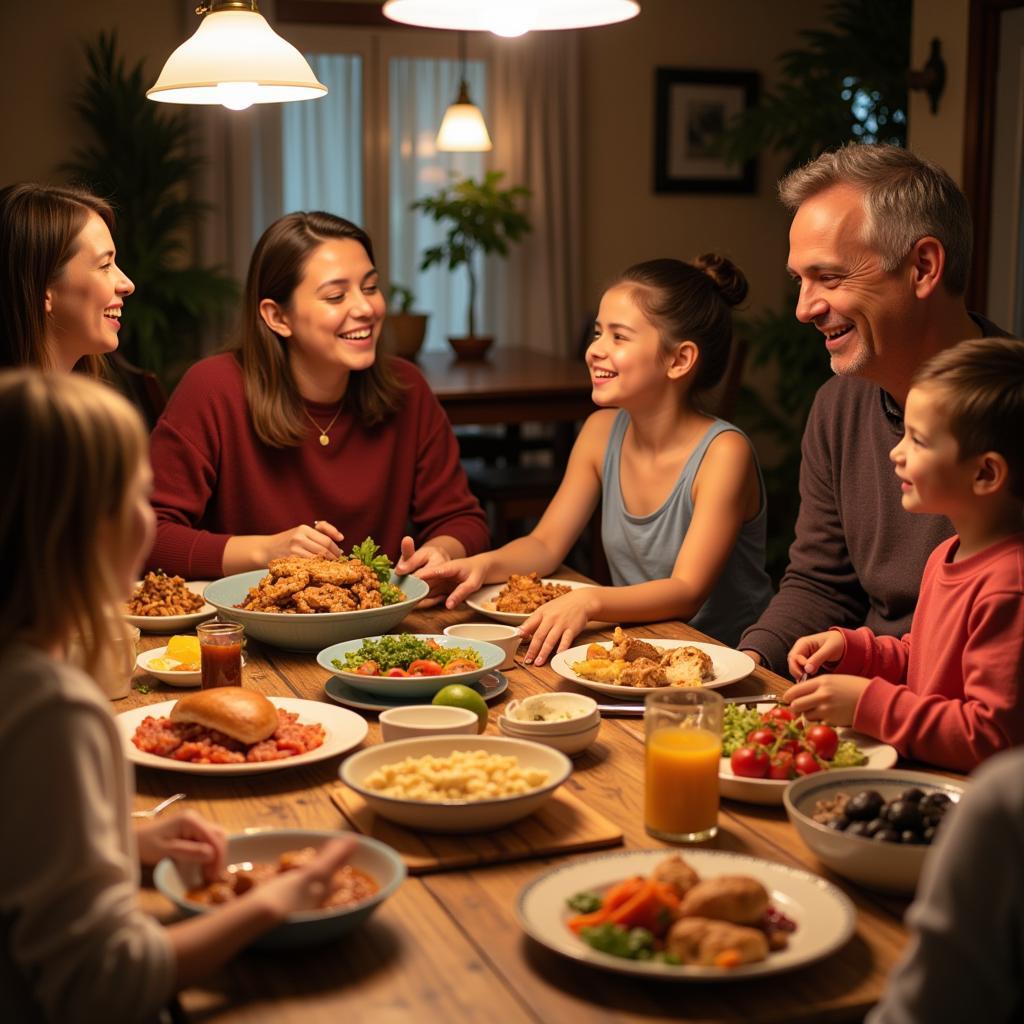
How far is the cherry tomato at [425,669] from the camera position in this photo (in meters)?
1.86

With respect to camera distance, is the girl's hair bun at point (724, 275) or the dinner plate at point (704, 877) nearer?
the dinner plate at point (704, 877)

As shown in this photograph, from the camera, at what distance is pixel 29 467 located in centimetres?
106

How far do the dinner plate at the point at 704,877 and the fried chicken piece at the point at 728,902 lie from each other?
39 mm

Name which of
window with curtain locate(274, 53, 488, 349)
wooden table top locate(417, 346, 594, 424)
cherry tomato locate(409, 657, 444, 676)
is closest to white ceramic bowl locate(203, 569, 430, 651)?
→ cherry tomato locate(409, 657, 444, 676)

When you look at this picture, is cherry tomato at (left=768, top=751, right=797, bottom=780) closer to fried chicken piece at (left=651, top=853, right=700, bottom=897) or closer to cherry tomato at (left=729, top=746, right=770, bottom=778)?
cherry tomato at (left=729, top=746, right=770, bottom=778)

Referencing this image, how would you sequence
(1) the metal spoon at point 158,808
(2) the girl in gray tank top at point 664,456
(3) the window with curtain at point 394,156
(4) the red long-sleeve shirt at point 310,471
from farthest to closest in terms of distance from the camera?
(3) the window with curtain at point 394,156, (4) the red long-sleeve shirt at point 310,471, (2) the girl in gray tank top at point 664,456, (1) the metal spoon at point 158,808

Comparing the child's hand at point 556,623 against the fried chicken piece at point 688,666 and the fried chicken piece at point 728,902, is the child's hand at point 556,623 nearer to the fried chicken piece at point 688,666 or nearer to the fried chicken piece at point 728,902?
the fried chicken piece at point 688,666

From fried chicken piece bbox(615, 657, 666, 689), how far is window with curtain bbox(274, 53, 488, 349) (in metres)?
5.02

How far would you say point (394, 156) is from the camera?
6.92 meters

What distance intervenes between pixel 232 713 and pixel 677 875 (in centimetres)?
64

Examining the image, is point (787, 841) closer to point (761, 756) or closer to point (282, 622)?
point (761, 756)

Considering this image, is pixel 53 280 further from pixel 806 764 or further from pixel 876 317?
pixel 806 764

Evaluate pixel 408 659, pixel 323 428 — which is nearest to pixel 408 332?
pixel 323 428

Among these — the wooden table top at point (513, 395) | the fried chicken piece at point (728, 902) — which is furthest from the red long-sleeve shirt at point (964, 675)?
the wooden table top at point (513, 395)
